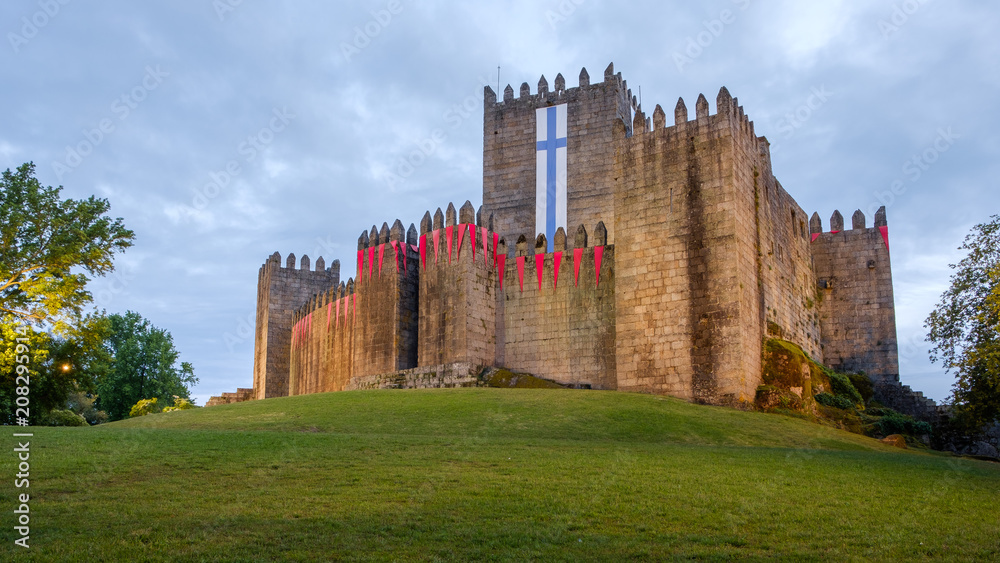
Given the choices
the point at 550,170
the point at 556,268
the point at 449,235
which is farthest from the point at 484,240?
the point at 550,170

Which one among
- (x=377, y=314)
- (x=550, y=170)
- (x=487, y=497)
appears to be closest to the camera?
(x=487, y=497)

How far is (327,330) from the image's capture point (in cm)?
4084

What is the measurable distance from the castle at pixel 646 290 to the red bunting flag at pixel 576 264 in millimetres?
37

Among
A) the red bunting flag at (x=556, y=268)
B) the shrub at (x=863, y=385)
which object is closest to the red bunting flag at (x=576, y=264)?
the red bunting flag at (x=556, y=268)

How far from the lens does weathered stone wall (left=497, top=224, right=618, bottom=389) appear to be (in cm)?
3156

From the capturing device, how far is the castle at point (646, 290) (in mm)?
29391

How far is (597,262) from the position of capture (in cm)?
3222

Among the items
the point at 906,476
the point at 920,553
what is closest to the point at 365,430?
the point at 906,476

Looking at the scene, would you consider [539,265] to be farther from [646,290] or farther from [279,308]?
[279,308]

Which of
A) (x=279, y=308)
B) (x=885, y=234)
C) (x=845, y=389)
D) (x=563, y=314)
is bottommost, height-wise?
(x=845, y=389)

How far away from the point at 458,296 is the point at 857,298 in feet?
58.8

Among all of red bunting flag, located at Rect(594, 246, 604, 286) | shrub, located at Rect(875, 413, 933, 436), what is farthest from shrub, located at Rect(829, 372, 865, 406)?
red bunting flag, located at Rect(594, 246, 604, 286)
